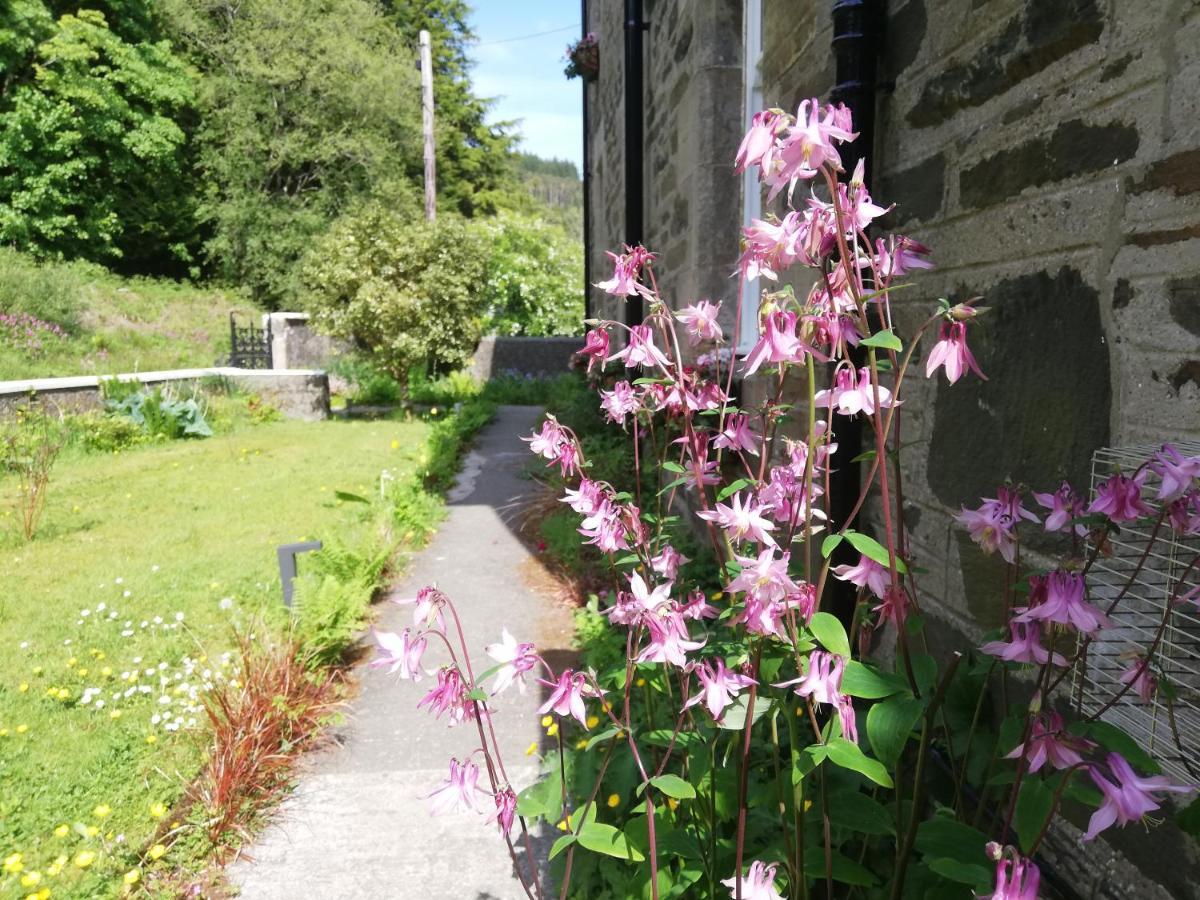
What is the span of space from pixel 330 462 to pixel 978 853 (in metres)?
7.52

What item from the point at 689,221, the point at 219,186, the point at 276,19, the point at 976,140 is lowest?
the point at 976,140

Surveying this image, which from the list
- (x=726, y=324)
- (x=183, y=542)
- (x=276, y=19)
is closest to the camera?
(x=726, y=324)

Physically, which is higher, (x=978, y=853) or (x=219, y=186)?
(x=219, y=186)

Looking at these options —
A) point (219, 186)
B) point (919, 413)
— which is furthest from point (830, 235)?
point (219, 186)

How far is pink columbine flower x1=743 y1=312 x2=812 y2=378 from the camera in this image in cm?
113

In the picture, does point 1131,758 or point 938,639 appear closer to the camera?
point 1131,758

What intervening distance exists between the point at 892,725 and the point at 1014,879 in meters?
0.27

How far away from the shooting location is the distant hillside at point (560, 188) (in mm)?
53312

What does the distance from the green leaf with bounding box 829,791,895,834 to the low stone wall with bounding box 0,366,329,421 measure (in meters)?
9.27

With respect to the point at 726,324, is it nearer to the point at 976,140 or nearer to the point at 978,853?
the point at 976,140

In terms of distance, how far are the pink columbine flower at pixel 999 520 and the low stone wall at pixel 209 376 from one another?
942cm

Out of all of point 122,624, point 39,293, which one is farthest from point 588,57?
point 39,293

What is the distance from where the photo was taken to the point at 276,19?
20.8 meters

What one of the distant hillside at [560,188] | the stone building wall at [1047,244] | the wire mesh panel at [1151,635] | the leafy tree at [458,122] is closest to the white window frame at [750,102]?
the stone building wall at [1047,244]
